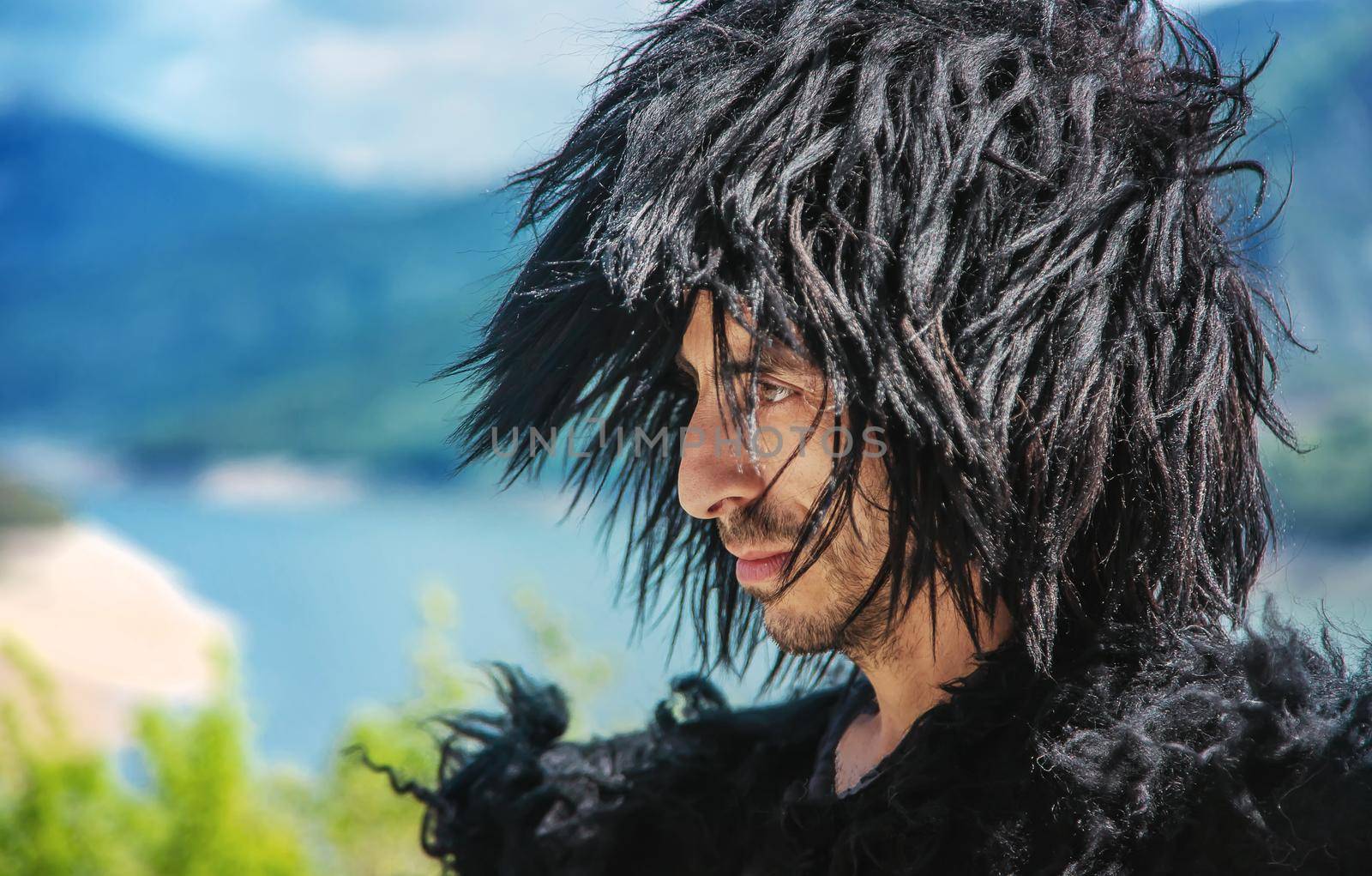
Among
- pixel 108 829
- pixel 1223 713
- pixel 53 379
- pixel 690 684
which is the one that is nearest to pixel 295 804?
pixel 108 829

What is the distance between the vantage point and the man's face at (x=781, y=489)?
94cm

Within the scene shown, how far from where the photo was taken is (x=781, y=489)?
97cm

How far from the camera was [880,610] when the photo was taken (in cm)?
99

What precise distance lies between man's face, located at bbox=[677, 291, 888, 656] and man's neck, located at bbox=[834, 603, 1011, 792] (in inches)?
0.9

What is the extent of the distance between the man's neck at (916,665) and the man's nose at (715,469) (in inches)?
7.0

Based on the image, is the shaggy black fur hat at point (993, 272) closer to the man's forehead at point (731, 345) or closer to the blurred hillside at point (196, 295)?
the man's forehead at point (731, 345)

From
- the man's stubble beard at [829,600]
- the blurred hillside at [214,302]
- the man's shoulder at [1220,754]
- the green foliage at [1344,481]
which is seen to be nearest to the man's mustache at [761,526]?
the man's stubble beard at [829,600]

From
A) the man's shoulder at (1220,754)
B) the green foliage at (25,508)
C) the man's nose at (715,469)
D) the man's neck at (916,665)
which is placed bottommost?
the man's shoulder at (1220,754)

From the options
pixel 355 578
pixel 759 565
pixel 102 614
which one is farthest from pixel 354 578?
pixel 759 565

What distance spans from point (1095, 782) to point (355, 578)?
3.36 meters

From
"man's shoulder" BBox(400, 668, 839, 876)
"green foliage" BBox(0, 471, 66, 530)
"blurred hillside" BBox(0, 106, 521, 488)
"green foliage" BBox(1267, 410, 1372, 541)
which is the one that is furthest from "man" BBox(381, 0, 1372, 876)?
"green foliage" BBox(0, 471, 66, 530)

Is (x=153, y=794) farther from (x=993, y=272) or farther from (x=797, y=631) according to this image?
(x=993, y=272)

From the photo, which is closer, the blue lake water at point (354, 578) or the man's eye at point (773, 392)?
the man's eye at point (773, 392)

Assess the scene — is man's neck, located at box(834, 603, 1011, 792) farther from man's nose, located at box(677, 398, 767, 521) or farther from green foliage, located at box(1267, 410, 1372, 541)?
green foliage, located at box(1267, 410, 1372, 541)
